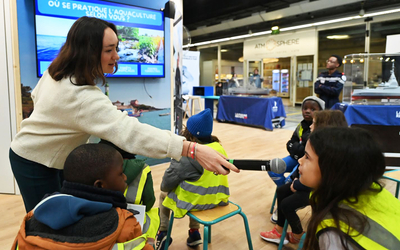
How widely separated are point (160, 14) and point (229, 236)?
3.01 m

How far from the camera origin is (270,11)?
9984mm

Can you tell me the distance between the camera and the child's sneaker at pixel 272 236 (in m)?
2.15

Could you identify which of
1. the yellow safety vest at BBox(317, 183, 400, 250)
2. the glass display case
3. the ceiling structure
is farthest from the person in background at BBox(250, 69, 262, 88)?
the yellow safety vest at BBox(317, 183, 400, 250)

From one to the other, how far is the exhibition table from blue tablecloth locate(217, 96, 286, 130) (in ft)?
11.3

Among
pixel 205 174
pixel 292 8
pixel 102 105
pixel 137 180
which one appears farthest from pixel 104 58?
pixel 292 8

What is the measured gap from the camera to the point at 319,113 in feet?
6.52

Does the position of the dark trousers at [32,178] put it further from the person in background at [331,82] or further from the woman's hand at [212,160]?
the person in background at [331,82]

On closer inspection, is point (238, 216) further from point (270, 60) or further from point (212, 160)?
point (270, 60)

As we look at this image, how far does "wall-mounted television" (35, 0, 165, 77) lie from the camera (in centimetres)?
310

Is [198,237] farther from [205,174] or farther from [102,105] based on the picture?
[102,105]

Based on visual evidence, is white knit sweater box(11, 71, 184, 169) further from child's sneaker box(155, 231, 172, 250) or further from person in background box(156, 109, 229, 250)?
child's sneaker box(155, 231, 172, 250)

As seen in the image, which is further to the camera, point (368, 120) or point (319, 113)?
point (368, 120)

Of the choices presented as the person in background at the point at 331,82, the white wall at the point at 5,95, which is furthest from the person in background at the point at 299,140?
the white wall at the point at 5,95

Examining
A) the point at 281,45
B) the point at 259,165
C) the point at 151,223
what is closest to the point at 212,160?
the point at 259,165
